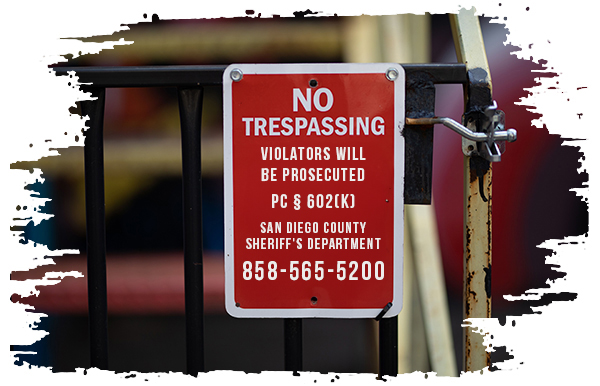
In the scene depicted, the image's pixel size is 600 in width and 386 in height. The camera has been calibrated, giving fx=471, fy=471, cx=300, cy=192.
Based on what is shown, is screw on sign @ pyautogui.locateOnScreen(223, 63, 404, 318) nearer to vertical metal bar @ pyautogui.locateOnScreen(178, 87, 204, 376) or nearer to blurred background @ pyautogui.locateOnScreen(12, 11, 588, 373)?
vertical metal bar @ pyautogui.locateOnScreen(178, 87, 204, 376)

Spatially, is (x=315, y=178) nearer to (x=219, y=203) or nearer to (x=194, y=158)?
Answer: (x=194, y=158)

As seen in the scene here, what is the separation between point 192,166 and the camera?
3.83 ft

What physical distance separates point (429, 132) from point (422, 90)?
0.33 feet

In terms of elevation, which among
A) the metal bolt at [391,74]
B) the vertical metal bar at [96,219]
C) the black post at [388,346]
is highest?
the metal bolt at [391,74]

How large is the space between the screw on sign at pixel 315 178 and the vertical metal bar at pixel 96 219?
0.34 metres

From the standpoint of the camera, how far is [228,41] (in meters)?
2.07

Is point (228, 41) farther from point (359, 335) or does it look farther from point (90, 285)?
point (359, 335)

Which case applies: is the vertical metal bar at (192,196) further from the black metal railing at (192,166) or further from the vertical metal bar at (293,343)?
the vertical metal bar at (293,343)

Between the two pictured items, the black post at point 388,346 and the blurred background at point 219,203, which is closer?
the black post at point 388,346

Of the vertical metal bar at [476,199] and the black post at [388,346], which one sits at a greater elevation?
the vertical metal bar at [476,199]

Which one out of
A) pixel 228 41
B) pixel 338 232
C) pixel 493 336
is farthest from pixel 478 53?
pixel 228 41

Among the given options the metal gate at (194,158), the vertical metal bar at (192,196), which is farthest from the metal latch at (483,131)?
the vertical metal bar at (192,196)

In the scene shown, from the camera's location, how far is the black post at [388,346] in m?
1.20

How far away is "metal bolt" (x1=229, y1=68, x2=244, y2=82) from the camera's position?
3.57 ft
